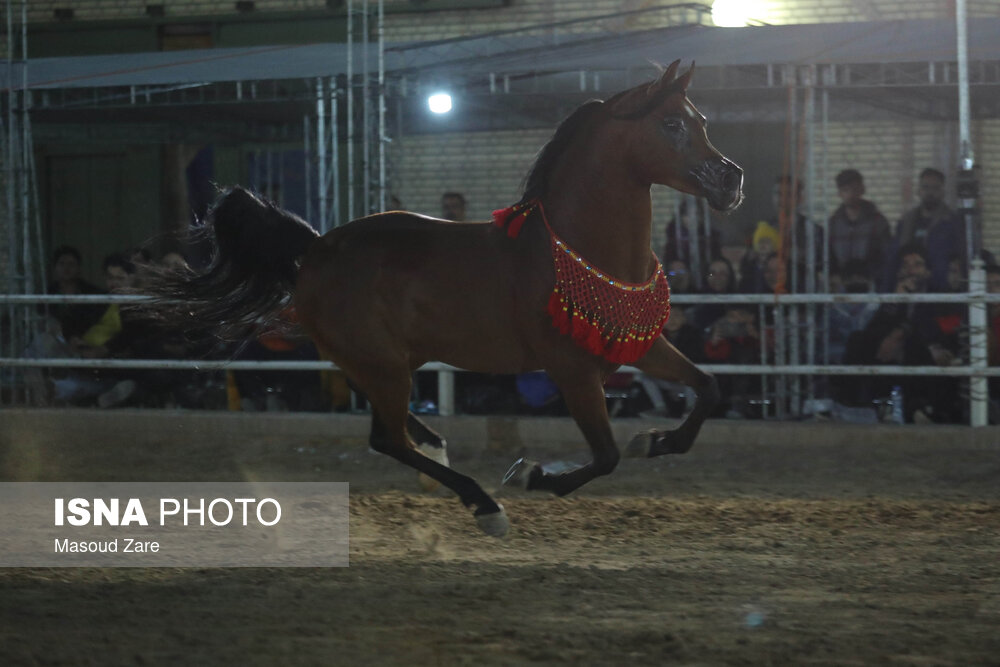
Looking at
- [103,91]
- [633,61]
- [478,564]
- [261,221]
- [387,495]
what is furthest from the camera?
[103,91]

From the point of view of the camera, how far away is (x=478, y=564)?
5.03 meters

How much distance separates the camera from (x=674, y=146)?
523cm

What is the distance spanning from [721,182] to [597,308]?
728 millimetres

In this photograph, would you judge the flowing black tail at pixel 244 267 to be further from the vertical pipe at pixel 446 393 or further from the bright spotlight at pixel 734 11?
the bright spotlight at pixel 734 11

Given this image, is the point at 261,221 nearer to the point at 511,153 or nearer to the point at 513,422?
the point at 513,422

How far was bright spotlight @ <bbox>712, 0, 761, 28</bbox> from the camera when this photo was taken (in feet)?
37.3

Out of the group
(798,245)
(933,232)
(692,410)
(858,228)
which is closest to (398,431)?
(692,410)

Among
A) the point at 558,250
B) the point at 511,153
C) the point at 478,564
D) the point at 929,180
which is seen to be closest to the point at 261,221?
the point at 558,250

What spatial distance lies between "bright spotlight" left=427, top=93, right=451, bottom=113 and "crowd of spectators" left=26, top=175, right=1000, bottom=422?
1.38 meters

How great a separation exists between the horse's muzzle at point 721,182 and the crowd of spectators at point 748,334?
3.20m

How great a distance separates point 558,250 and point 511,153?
761 centimetres

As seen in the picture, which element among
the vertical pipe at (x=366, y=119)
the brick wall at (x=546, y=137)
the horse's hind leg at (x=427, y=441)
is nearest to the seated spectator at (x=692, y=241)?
the brick wall at (x=546, y=137)

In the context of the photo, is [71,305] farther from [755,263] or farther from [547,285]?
[547,285]

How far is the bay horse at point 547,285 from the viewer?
5.23 metres
